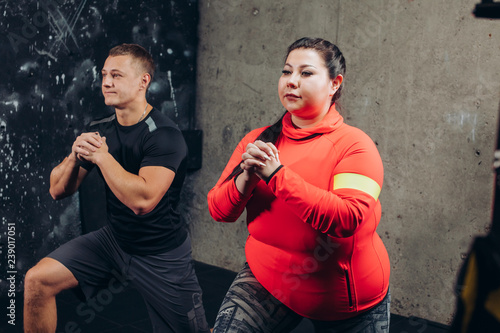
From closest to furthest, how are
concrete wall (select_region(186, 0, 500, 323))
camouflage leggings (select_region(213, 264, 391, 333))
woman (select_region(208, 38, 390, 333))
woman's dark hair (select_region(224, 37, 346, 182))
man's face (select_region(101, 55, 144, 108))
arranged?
woman (select_region(208, 38, 390, 333)) → camouflage leggings (select_region(213, 264, 391, 333)) → woman's dark hair (select_region(224, 37, 346, 182)) → man's face (select_region(101, 55, 144, 108)) → concrete wall (select_region(186, 0, 500, 323))

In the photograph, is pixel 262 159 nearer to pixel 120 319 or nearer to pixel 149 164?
pixel 149 164

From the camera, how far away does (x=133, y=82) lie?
8.29 ft

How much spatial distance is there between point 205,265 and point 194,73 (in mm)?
1832

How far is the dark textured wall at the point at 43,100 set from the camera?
11.9 feet

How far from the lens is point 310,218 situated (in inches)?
62.2

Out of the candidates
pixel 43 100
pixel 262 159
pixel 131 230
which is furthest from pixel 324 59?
pixel 43 100

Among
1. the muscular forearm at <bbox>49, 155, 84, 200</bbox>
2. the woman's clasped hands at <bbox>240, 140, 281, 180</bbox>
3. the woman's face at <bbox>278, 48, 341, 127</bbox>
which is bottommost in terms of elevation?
the muscular forearm at <bbox>49, 155, 84, 200</bbox>

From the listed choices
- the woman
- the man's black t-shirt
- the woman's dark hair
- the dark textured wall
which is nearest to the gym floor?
the dark textured wall

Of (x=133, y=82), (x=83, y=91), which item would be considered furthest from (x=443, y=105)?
(x=83, y=91)

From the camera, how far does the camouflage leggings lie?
172 cm

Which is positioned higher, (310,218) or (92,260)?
(310,218)

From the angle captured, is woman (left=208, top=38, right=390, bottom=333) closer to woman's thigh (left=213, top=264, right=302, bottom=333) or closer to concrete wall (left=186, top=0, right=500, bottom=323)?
woman's thigh (left=213, top=264, right=302, bottom=333)

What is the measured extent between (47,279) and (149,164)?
69 centimetres

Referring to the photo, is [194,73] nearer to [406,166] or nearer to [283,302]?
[406,166]
